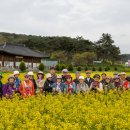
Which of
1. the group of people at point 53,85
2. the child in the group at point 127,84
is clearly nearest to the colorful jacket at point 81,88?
the group of people at point 53,85

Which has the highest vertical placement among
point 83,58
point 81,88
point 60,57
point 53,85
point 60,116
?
point 60,57

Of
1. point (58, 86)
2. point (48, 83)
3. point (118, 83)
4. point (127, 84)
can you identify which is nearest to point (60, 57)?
point (127, 84)

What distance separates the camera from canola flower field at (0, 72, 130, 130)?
7.59 metres

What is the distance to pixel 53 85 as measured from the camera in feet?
44.8

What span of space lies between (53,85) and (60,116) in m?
4.37

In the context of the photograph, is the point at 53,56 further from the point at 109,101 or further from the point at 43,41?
the point at 109,101

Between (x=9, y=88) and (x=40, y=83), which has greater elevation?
(x=40, y=83)

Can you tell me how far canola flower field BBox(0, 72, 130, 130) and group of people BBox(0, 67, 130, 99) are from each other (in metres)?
1.01

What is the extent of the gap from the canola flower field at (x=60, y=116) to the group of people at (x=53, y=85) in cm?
101

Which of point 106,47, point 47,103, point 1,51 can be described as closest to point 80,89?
point 47,103

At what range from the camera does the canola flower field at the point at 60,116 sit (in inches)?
299

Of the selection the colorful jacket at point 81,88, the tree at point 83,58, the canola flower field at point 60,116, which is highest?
the tree at point 83,58

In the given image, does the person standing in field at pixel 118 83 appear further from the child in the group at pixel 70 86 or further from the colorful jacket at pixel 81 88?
the child in the group at pixel 70 86

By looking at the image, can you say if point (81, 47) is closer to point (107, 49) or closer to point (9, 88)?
point (107, 49)
